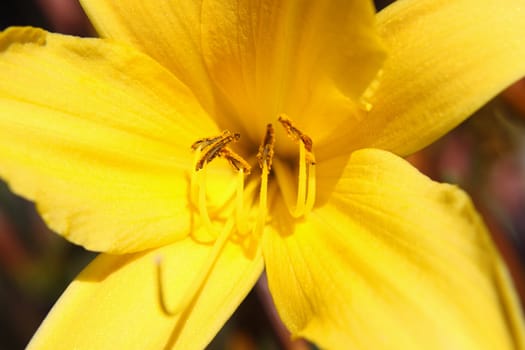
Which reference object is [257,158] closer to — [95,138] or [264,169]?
[264,169]

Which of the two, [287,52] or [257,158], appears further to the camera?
[257,158]

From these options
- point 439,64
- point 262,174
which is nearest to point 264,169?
point 262,174

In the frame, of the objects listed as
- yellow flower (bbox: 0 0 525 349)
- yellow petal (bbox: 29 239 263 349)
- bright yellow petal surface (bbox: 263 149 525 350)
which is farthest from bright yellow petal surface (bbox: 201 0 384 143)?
yellow petal (bbox: 29 239 263 349)

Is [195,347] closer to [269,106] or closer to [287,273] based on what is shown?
[287,273]

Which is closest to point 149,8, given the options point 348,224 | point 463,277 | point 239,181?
point 239,181

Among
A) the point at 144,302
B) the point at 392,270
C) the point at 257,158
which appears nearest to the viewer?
the point at 392,270

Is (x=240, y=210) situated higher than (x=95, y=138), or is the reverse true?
(x=95, y=138)
